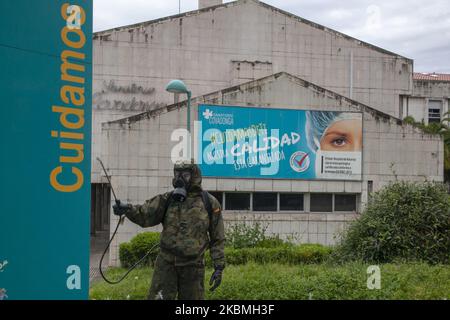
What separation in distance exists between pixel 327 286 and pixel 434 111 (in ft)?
69.7

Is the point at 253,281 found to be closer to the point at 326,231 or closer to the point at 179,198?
the point at 179,198

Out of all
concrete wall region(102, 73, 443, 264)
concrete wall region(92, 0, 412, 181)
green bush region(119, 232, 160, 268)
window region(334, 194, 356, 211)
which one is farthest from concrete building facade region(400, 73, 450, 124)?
green bush region(119, 232, 160, 268)

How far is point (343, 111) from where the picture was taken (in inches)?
551

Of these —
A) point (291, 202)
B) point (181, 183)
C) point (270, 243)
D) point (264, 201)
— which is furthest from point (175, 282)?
point (291, 202)

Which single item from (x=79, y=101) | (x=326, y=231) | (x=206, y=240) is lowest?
(x=326, y=231)

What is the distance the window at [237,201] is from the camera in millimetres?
13573

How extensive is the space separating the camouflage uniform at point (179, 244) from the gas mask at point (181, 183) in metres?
0.07

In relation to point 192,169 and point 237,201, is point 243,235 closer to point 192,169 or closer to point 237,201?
point 237,201

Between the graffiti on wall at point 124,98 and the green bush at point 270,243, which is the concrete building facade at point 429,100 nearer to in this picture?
the graffiti on wall at point 124,98

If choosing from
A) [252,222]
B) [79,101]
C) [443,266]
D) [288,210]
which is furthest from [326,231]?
[79,101]

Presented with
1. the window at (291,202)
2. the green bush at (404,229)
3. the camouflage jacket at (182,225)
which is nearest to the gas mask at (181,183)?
the camouflage jacket at (182,225)
